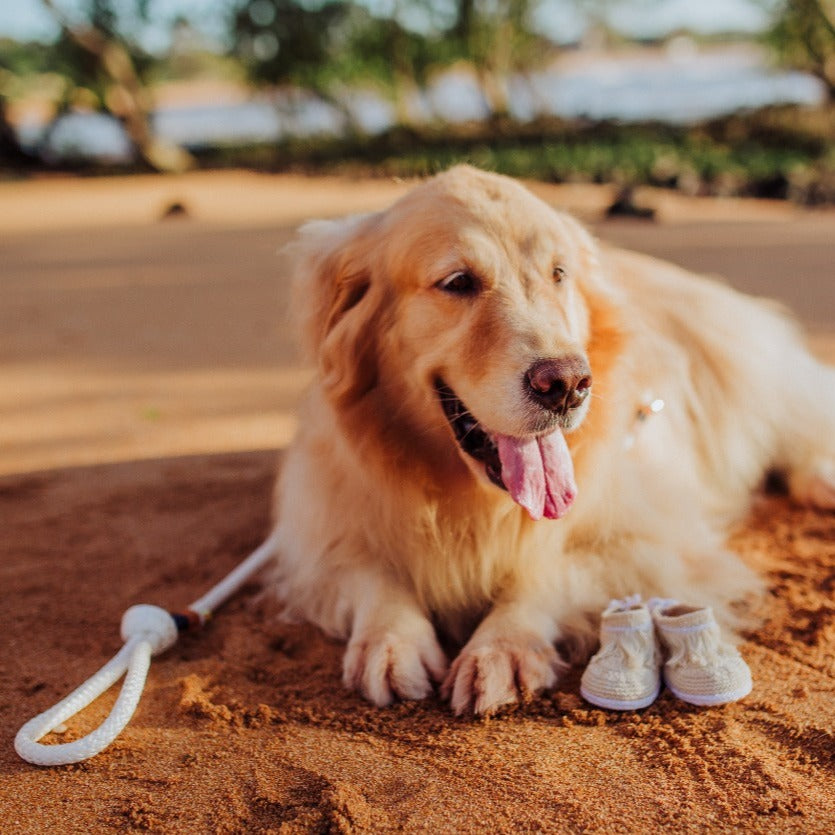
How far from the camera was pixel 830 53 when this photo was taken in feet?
81.1

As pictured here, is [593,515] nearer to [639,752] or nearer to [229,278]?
[639,752]

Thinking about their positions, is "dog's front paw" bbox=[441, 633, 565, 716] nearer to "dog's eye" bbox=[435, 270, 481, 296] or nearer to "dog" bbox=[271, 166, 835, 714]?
"dog" bbox=[271, 166, 835, 714]

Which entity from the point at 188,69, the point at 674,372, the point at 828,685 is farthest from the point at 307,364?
the point at 188,69

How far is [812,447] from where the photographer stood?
4.29 metres

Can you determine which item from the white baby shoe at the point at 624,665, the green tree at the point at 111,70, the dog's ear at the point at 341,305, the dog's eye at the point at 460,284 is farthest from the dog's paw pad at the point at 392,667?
the green tree at the point at 111,70

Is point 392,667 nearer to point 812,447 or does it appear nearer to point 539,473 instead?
point 539,473

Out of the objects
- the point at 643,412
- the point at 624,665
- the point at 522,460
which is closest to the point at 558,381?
the point at 522,460

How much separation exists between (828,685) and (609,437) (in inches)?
37.8

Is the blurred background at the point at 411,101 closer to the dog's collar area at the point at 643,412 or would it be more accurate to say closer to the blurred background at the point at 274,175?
the blurred background at the point at 274,175

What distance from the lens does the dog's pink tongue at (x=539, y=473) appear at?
2.70 meters

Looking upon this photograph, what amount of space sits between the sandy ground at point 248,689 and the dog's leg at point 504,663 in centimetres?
6

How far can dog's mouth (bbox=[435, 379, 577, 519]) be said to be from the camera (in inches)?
106

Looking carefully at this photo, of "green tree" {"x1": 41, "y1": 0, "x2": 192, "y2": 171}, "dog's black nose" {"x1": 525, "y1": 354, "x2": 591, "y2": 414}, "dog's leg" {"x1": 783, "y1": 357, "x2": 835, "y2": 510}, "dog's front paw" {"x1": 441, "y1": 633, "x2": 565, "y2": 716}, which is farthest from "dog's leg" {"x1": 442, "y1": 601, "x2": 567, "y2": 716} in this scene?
"green tree" {"x1": 41, "y1": 0, "x2": 192, "y2": 171}

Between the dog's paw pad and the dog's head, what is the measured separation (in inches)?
21.5
